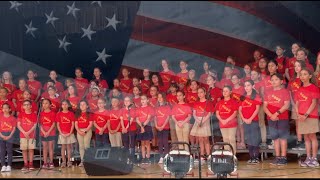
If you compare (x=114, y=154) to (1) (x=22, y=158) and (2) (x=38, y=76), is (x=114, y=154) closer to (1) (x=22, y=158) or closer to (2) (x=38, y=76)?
(1) (x=22, y=158)

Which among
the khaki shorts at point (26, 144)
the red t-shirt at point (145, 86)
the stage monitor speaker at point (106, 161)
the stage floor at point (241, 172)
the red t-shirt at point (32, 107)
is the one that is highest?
the red t-shirt at point (145, 86)

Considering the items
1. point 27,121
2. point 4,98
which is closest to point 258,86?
point 27,121

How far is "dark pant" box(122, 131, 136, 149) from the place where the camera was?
24.9 feet

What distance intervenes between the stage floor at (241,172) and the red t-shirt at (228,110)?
0.56 m

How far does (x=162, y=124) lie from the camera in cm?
752

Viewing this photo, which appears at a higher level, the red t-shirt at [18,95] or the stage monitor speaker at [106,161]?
the red t-shirt at [18,95]

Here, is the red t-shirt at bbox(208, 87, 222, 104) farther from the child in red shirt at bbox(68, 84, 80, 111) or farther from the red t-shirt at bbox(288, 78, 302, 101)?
the child in red shirt at bbox(68, 84, 80, 111)

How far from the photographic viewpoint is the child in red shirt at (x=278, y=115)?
6797mm

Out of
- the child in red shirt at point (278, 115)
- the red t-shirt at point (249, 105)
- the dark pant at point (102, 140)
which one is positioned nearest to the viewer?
the child in red shirt at point (278, 115)

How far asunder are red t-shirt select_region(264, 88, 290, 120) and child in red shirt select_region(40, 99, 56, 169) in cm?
300

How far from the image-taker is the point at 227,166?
219 inches

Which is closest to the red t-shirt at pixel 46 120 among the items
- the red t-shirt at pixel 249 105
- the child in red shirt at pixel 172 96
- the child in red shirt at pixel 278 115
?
the child in red shirt at pixel 172 96

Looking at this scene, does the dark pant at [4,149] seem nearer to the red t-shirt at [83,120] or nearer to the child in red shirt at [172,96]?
the red t-shirt at [83,120]

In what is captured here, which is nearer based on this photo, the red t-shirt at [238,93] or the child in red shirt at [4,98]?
the red t-shirt at [238,93]
